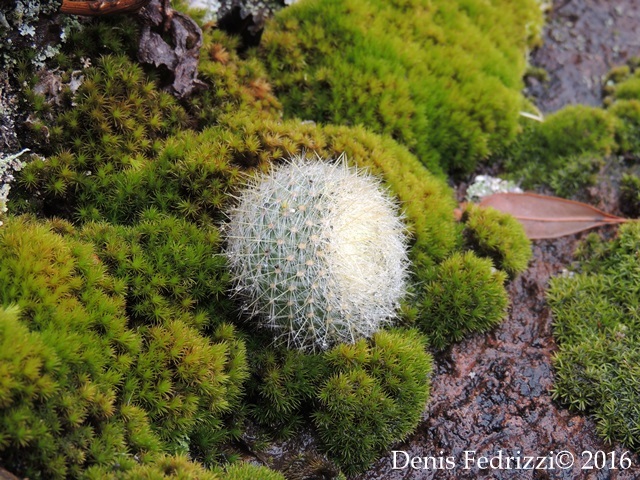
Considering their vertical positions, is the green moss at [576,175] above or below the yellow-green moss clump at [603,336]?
above

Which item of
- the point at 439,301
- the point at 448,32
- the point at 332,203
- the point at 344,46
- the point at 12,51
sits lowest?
the point at 439,301

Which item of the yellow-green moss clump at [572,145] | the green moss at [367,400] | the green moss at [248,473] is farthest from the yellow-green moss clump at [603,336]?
the green moss at [248,473]

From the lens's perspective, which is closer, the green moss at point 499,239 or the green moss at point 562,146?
the green moss at point 499,239

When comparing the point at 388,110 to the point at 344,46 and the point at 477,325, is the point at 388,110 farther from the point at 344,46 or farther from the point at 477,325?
the point at 477,325

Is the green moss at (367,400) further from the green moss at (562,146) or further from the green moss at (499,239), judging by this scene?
the green moss at (562,146)

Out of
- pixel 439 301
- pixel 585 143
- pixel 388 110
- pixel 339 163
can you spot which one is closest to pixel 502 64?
pixel 585 143
